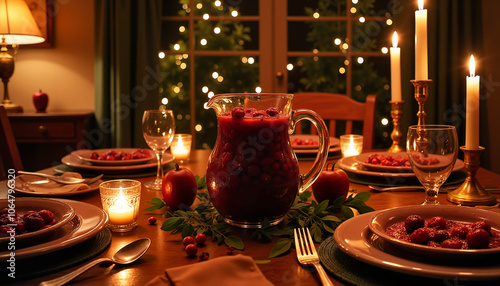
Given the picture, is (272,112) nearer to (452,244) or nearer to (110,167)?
(452,244)

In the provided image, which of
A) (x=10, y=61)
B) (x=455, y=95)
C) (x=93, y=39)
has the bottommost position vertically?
(x=455, y=95)

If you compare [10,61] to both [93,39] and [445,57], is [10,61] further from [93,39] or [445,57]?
[445,57]

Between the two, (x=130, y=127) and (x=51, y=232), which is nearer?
(x=51, y=232)

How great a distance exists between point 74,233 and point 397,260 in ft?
1.57

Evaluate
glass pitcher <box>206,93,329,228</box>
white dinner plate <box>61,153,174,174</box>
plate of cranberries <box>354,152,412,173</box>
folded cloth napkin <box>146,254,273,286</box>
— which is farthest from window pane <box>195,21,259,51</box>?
folded cloth napkin <box>146,254,273,286</box>

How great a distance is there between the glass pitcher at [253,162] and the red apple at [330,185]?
11cm

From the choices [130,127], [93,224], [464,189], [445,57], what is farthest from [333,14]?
[93,224]

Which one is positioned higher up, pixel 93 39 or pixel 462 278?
pixel 93 39

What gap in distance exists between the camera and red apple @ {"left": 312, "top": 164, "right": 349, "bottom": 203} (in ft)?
3.23

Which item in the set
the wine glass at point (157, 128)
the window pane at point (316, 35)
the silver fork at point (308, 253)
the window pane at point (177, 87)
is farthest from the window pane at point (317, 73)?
the silver fork at point (308, 253)

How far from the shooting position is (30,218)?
0.74m

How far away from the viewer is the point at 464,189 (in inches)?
41.7

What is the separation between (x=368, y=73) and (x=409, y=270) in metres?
3.31

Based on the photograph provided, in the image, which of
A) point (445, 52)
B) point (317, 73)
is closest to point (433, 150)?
point (445, 52)
